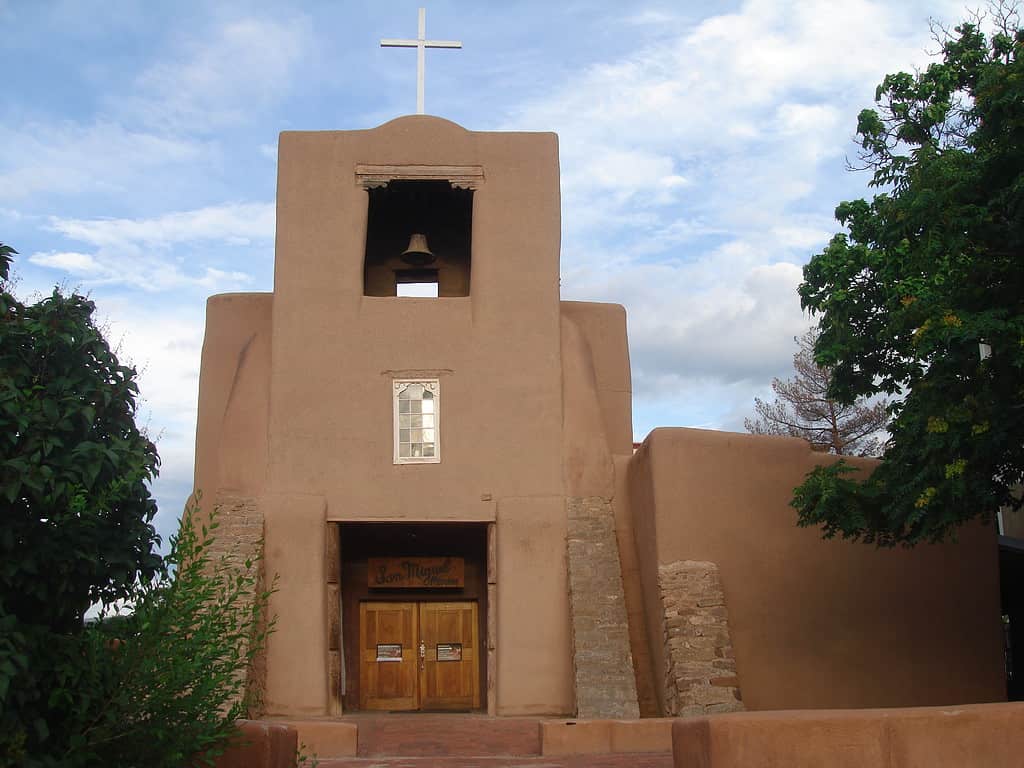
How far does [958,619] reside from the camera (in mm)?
14742

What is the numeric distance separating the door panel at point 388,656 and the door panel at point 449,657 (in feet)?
0.54

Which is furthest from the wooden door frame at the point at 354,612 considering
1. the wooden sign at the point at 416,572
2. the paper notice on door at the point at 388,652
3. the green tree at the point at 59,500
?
the green tree at the point at 59,500

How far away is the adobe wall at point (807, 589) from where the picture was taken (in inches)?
562

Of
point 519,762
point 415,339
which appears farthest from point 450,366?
point 519,762

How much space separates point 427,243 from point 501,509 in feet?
16.5

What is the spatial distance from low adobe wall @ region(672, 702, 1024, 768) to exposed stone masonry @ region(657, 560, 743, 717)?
275 inches

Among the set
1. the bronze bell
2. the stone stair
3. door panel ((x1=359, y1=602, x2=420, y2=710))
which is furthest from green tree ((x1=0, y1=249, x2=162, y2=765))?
door panel ((x1=359, y1=602, x2=420, y2=710))

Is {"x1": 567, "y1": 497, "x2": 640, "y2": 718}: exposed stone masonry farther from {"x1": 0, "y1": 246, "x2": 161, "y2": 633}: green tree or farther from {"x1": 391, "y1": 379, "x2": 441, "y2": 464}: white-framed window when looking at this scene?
{"x1": 0, "y1": 246, "x2": 161, "y2": 633}: green tree

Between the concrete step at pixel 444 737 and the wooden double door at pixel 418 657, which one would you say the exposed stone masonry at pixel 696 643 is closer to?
the concrete step at pixel 444 737

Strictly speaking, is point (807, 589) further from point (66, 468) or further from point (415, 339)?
point (66, 468)

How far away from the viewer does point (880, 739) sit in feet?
20.6

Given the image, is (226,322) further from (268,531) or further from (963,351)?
(963,351)

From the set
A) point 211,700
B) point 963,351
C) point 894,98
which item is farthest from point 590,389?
point 211,700

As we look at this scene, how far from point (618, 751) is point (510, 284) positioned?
7040mm
